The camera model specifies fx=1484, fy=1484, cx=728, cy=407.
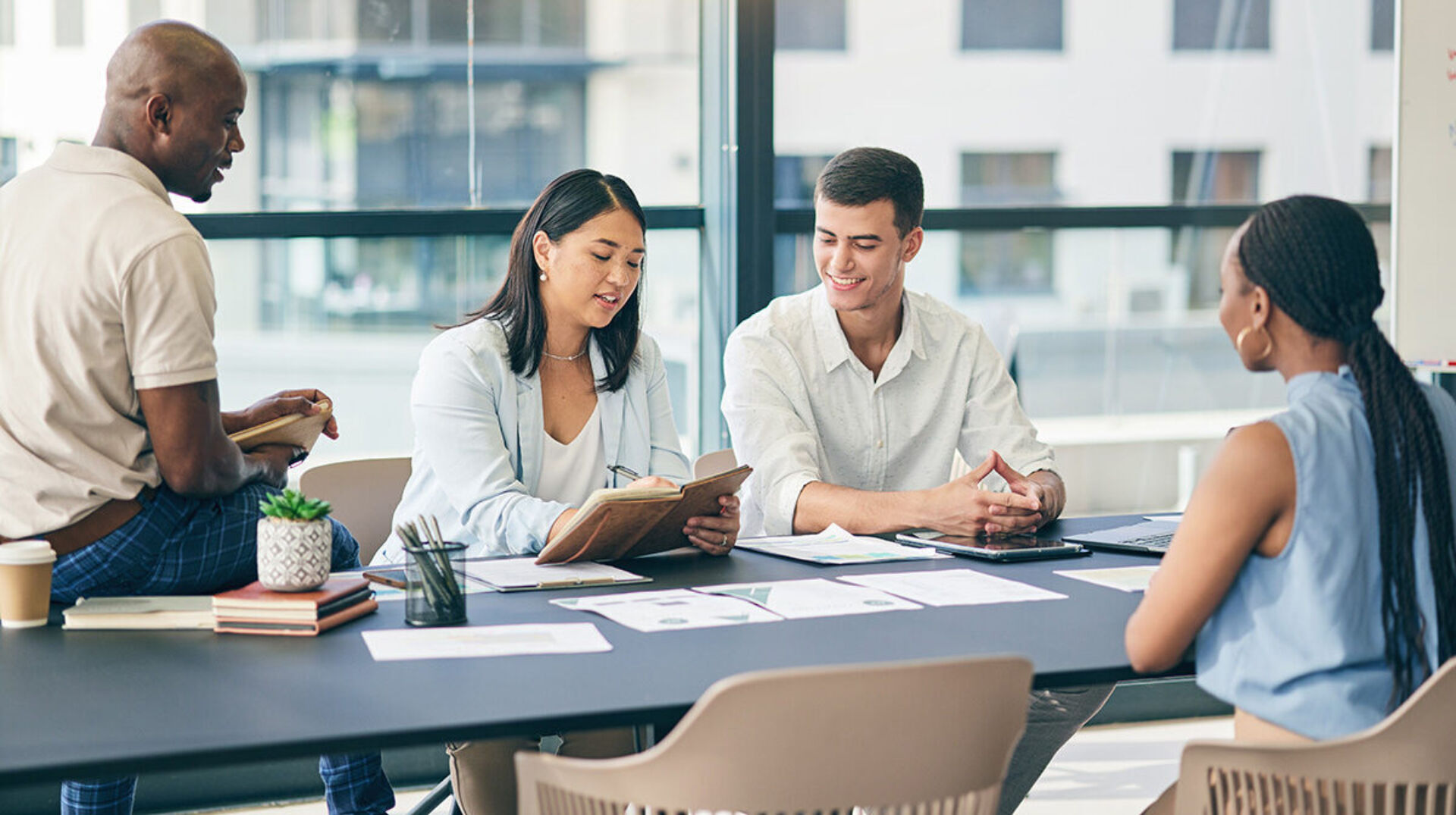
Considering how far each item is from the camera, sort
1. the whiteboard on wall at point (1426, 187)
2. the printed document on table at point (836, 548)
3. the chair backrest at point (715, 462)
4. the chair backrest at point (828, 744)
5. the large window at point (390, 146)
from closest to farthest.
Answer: the chair backrest at point (828, 744) < the printed document on table at point (836, 548) < the chair backrest at point (715, 462) < the large window at point (390, 146) < the whiteboard on wall at point (1426, 187)

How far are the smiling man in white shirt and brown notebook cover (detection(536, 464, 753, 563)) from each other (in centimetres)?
48

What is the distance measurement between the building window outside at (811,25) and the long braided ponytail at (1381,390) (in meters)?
2.49

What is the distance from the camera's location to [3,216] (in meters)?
2.13

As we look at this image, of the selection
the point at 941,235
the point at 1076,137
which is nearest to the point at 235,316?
the point at 941,235

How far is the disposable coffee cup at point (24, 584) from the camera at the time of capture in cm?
193

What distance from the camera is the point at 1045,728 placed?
9.28 ft

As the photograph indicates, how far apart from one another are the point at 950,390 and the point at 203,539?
1703 millimetres

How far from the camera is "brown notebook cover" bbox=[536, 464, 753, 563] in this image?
2.31 m

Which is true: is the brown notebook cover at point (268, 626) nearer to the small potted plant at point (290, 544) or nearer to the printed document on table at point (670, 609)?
the small potted plant at point (290, 544)

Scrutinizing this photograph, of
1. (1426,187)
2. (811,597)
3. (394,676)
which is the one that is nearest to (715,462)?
(811,597)

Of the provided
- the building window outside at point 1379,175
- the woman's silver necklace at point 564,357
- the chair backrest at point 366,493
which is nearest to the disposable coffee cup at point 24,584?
the chair backrest at point 366,493

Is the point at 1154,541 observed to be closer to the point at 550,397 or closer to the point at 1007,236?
the point at 550,397

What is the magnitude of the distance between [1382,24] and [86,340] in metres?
4.02

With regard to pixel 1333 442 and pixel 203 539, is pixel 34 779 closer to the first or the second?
pixel 203 539
